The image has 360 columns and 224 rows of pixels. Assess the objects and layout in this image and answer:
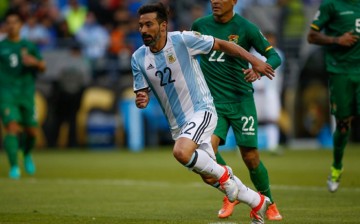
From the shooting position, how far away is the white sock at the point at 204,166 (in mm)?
9273

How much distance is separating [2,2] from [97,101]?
15.3 ft

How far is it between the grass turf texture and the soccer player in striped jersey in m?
0.99

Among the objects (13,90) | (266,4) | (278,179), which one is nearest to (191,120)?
(278,179)

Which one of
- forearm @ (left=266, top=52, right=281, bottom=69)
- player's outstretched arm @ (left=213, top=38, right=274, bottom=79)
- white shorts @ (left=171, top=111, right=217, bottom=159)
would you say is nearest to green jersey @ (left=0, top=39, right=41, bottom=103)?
forearm @ (left=266, top=52, right=281, bottom=69)

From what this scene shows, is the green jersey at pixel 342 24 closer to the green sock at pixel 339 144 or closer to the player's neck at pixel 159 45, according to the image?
the green sock at pixel 339 144

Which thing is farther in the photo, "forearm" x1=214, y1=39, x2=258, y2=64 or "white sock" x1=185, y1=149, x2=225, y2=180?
"forearm" x1=214, y1=39, x2=258, y2=64

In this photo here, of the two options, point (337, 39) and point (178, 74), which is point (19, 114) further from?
point (178, 74)

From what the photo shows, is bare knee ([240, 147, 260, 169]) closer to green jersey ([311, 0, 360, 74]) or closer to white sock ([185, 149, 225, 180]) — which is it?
white sock ([185, 149, 225, 180])

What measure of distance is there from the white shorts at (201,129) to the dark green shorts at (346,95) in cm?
374

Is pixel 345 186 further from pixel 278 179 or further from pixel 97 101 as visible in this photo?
pixel 97 101

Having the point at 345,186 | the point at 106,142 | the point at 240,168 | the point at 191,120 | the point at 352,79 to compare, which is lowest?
the point at 106,142

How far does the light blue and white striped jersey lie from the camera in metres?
9.77

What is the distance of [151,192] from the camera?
14.0 metres

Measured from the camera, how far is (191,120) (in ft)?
31.8
